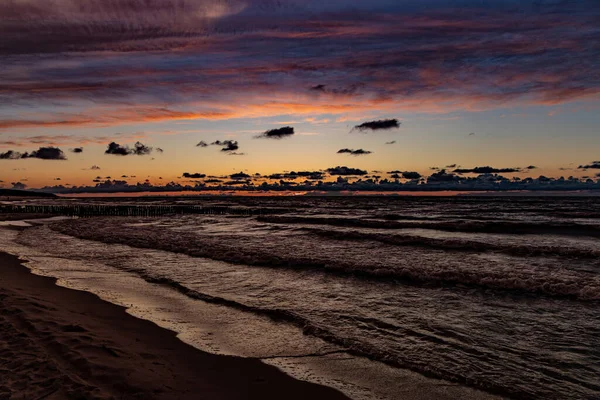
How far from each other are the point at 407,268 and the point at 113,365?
42.0 feet

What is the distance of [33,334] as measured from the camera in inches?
302

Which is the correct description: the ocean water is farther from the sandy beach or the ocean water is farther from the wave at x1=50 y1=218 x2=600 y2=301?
the sandy beach

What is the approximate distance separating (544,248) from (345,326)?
1886 centimetres

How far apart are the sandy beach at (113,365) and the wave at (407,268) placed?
8.98 metres

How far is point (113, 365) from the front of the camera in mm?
6547

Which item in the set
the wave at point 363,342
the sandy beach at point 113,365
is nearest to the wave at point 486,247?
the wave at point 363,342

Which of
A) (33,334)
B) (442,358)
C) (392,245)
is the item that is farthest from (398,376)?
(392,245)

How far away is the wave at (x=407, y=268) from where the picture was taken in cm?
1357

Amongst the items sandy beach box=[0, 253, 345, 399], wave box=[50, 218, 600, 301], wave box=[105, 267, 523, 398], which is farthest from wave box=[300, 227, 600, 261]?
sandy beach box=[0, 253, 345, 399]

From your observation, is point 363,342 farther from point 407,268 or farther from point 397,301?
point 407,268

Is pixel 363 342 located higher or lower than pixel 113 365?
lower

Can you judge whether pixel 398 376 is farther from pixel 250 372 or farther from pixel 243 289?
pixel 243 289

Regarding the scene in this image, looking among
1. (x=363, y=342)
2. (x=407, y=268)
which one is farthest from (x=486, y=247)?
(x=363, y=342)

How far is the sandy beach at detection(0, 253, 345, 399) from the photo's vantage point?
558 centimetres
